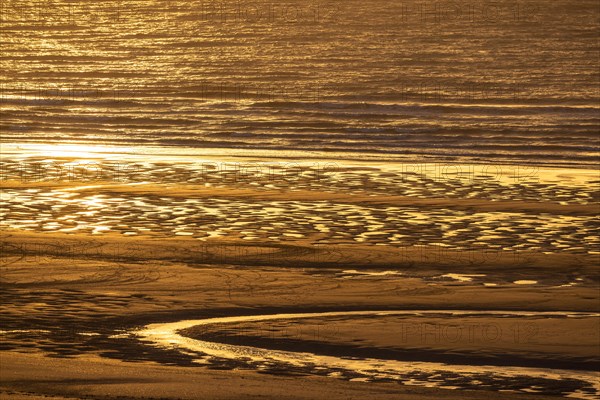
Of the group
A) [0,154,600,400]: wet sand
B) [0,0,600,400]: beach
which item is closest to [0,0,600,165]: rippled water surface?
[0,0,600,400]: beach

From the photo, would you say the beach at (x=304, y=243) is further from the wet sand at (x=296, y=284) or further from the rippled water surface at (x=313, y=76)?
the rippled water surface at (x=313, y=76)

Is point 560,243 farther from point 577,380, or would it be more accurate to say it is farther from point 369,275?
point 577,380

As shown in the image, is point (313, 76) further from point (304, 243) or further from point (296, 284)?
point (296, 284)

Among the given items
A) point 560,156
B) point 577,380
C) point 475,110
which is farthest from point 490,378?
point 475,110

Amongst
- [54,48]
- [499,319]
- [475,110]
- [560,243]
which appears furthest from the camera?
[54,48]

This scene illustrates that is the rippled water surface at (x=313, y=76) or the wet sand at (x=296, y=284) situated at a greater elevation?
the rippled water surface at (x=313, y=76)

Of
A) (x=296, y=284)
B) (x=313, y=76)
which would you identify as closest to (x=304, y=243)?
(x=296, y=284)

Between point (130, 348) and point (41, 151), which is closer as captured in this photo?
point (130, 348)

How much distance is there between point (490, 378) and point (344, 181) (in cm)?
804

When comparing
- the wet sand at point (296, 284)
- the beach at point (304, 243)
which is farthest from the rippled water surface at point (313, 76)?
the wet sand at point (296, 284)

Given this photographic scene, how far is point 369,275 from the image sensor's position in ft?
29.5

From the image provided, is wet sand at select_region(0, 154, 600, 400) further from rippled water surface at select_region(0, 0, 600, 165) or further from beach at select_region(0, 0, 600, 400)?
rippled water surface at select_region(0, 0, 600, 165)

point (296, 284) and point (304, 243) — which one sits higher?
point (304, 243)

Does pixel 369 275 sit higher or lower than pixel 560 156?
lower
